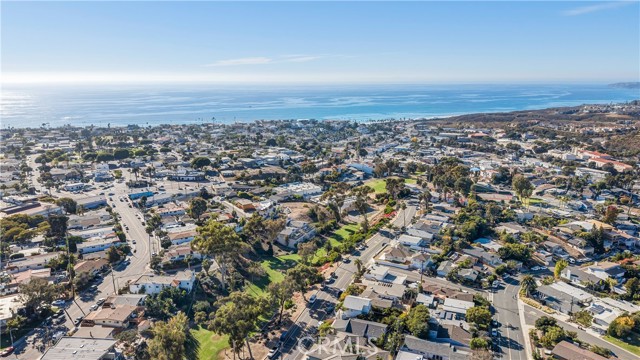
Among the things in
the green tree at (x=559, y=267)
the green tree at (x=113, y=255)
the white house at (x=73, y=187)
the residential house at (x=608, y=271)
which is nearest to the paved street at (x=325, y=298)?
the green tree at (x=559, y=267)

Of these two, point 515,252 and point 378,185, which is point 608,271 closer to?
point 515,252

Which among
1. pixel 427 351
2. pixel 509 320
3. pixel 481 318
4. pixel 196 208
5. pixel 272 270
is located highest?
pixel 196 208

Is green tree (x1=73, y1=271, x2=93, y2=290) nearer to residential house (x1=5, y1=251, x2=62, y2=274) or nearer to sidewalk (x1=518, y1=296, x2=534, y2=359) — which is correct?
residential house (x1=5, y1=251, x2=62, y2=274)

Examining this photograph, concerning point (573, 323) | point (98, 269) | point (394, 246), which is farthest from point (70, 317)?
point (573, 323)

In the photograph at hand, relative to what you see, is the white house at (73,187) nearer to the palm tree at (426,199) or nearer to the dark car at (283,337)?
the dark car at (283,337)

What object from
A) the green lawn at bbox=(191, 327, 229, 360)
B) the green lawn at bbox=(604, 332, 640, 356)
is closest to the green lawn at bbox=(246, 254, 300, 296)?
the green lawn at bbox=(191, 327, 229, 360)

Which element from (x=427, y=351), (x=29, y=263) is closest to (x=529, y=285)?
(x=427, y=351)
